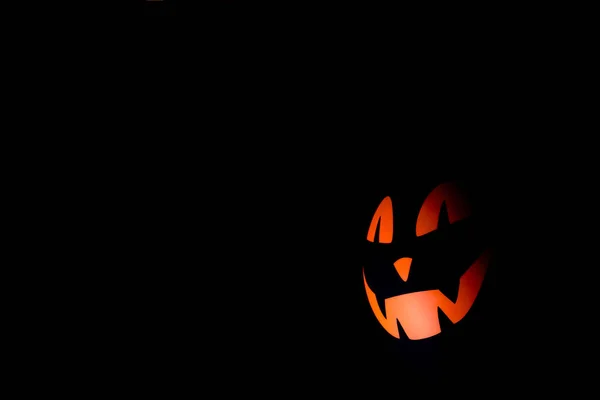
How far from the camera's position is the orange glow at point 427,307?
1447mm

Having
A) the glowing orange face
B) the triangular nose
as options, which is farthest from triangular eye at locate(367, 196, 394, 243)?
the triangular nose

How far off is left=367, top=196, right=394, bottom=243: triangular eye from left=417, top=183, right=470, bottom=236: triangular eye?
0.59 feet

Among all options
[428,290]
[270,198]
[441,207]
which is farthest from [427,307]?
[270,198]

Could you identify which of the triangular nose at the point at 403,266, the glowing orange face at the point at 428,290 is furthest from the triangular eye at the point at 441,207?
the triangular nose at the point at 403,266

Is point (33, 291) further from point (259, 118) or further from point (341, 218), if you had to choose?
point (341, 218)

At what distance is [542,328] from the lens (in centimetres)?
Answer: 130

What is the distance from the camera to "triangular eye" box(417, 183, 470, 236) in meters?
1.52

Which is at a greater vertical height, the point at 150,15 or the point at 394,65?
the point at 150,15

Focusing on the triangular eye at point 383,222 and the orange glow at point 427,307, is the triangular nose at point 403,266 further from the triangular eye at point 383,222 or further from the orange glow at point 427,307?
the triangular eye at point 383,222

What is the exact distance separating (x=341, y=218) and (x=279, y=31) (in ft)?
3.36

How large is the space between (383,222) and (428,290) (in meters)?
0.38

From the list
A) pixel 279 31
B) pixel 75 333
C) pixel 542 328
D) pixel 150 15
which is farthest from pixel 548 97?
pixel 75 333

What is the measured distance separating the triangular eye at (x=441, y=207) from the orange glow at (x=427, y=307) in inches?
6.3

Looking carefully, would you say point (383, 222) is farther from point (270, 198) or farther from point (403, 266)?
point (270, 198)
